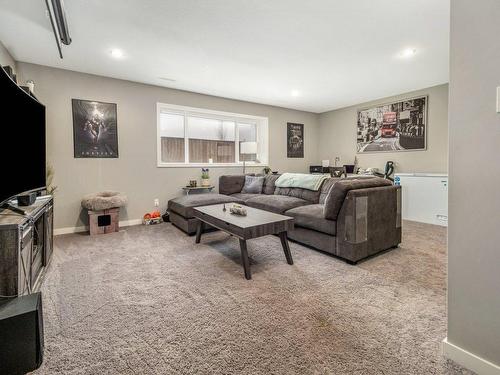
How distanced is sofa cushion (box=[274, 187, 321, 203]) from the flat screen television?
3316 millimetres

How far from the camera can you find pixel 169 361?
1.33 meters

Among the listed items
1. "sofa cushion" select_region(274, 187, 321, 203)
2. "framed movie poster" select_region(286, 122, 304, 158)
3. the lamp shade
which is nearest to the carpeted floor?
"sofa cushion" select_region(274, 187, 321, 203)

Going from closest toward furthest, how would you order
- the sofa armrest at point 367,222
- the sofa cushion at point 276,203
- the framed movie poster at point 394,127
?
the sofa armrest at point 367,222, the sofa cushion at point 276,203, the framed movie poster at point 394,127

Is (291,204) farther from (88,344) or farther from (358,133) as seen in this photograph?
(358,133)

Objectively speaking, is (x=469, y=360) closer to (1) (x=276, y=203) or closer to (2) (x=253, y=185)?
(1) (x=276, y=203)

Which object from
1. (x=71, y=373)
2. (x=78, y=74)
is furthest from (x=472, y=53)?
(x=78, y=74)

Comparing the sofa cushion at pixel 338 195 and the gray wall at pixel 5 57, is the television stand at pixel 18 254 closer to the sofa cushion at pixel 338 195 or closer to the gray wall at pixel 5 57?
the gray wall at pixel 5 57

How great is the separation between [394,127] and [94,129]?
5680 millimetres

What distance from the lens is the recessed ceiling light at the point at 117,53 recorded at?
3225 millimetres

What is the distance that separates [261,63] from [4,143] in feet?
10.0

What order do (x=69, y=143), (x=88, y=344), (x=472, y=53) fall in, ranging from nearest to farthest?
1. (x=472, y=53)
2. (x=88, y=344)
3. (x=69, y=143)

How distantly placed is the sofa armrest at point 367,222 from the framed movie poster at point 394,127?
8.91ft

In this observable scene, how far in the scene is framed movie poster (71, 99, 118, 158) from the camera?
3934 millimetres

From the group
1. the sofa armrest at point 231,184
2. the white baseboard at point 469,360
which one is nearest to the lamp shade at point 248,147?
the sofa armrest at point 231,184
